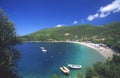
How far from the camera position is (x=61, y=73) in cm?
6819

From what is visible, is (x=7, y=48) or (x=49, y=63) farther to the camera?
(x=49, y=63)

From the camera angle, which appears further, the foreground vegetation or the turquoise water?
the turquoise water

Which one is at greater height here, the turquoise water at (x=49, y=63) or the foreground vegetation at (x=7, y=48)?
the foreground vegetation at (x=7, y=48)

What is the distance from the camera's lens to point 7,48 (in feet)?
62.2

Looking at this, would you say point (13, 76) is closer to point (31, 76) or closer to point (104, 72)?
point (104, 72)

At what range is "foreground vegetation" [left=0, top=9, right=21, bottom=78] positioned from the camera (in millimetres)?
17297

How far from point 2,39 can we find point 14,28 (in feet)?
9.86

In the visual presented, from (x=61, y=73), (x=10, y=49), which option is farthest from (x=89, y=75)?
(x=10, y=49)

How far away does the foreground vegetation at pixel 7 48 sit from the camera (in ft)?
56.7

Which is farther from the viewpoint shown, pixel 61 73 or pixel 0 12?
pixel 61 73

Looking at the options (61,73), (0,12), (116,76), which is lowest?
(61,73)

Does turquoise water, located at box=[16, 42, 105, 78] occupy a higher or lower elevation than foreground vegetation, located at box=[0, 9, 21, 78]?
lower

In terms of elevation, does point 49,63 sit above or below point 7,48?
below

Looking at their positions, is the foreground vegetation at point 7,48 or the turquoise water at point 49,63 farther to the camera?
the turquoise water at point 49,63
